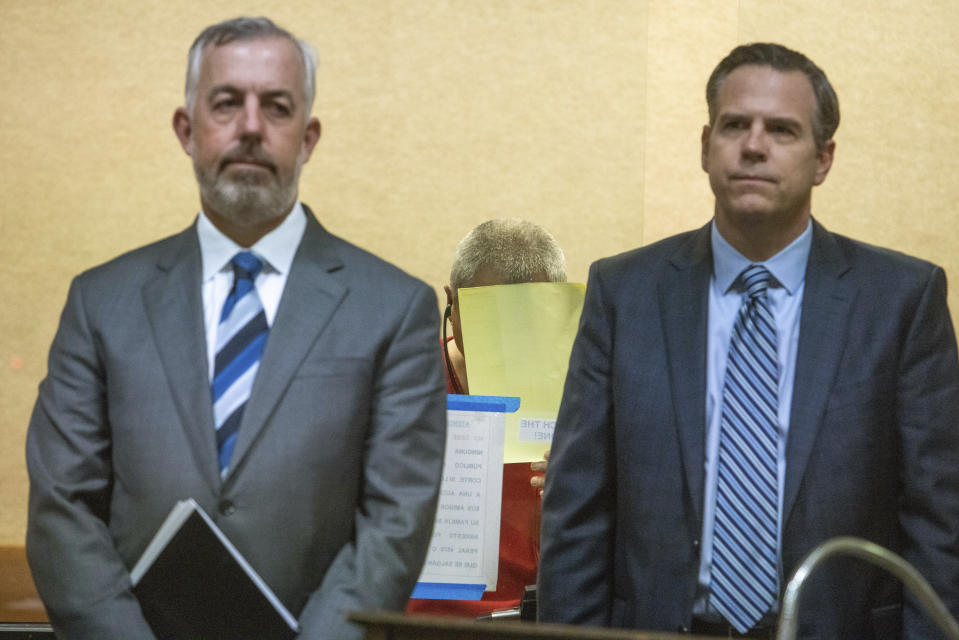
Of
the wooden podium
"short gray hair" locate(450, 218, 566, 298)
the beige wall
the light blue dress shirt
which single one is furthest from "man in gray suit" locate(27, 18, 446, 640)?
the beige wall

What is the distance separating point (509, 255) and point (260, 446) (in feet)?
4.32

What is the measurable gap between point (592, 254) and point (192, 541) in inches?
130

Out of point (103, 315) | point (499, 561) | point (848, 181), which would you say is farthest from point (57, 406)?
point (848, 181)

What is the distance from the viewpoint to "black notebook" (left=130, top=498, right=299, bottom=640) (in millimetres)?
1224

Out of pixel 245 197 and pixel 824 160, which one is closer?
pixel 245 197

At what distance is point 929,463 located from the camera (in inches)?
62.0

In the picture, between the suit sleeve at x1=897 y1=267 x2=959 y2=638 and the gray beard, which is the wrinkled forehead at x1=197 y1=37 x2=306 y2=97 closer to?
the gray beard

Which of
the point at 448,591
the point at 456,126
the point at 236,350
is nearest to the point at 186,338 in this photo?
the point at 236,350

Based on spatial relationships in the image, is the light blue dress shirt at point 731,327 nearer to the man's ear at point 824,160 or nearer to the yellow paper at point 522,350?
the man's ear at point 824,160

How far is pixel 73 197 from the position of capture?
4.23 meters

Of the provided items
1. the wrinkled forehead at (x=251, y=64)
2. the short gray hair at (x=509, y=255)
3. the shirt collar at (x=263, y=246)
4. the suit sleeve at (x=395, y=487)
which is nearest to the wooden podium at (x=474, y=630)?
the suit sleeve at (x=395, y=487)

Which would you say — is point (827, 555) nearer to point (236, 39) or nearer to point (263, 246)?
point (263, 246)

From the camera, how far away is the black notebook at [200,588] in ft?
4.01

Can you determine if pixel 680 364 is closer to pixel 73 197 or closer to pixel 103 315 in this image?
pixel 103 315
